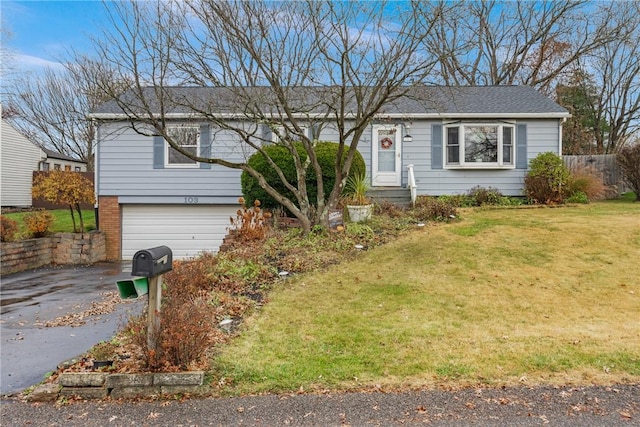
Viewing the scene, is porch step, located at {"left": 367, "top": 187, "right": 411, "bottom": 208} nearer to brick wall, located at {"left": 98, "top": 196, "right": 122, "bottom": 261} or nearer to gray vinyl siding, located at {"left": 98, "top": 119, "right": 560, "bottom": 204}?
gray vinyl siding, located at {"left": 98, "top": 119, "right": 560, "bottom": 204}

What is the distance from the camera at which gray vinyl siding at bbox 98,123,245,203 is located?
13.8 metres

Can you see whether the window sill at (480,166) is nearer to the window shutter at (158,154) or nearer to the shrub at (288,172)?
the shrub at (288,172)

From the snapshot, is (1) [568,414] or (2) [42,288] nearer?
(1) [568,414]

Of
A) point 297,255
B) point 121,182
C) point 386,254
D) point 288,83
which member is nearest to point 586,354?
point 386,254

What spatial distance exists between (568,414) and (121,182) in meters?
13.7

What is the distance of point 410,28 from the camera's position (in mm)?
8016

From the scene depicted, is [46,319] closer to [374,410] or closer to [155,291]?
[155,291]

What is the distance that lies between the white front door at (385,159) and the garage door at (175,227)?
4.87 metres

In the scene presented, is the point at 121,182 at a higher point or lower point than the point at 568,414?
higher

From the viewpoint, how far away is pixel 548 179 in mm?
12766

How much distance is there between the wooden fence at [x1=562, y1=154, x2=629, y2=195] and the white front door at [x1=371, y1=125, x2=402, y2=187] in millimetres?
6299

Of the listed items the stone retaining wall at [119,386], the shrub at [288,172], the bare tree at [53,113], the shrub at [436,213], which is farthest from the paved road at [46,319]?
the bare tree at [53,113]

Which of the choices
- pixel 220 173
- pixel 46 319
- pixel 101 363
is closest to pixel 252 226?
pixel 46 319

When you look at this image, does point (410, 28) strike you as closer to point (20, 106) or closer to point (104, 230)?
point (104, 230)
